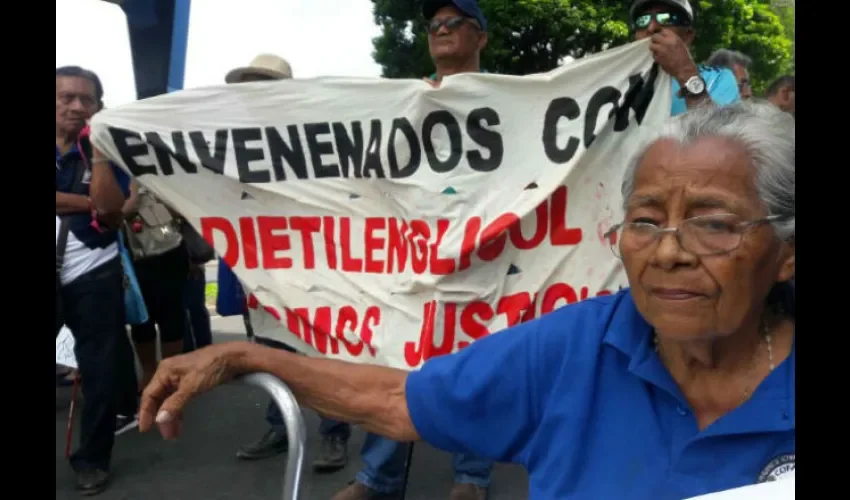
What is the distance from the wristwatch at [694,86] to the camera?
8.75ft

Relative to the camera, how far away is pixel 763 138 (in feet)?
4.13

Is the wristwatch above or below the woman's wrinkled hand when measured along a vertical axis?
above

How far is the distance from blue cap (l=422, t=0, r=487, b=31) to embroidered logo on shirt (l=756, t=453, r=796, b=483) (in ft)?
7.66

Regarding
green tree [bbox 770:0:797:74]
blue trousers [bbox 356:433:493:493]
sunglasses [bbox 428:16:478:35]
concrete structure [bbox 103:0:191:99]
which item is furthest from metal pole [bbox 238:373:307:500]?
concrete structure [bbox 103:0:191:99]

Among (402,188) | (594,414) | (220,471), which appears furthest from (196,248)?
(594,414)

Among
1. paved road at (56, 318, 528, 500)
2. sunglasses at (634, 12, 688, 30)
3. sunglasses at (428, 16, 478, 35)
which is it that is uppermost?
sunglasses at (634, 12, 688, 30)

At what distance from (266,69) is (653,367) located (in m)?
2.98

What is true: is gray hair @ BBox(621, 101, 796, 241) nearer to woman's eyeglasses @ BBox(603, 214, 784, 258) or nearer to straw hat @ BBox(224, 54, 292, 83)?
woman's eyeglasses @ BBox(603, 214, 784, 258)

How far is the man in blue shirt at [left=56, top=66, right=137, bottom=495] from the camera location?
3.31 metres

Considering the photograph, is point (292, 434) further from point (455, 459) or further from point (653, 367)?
point (455, 459)

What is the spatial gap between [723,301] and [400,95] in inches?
76.6

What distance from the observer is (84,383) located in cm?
339

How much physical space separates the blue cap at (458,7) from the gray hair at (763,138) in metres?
1.92

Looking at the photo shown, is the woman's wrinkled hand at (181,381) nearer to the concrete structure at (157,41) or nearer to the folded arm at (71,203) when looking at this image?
the folded arm at (71,203)
